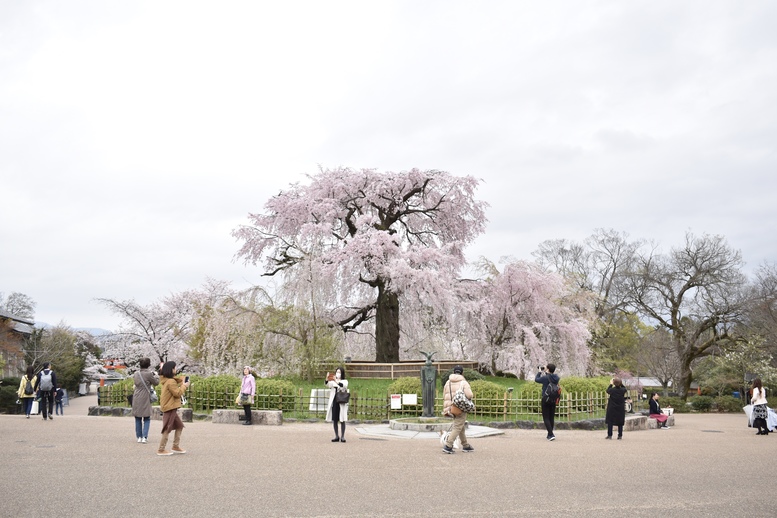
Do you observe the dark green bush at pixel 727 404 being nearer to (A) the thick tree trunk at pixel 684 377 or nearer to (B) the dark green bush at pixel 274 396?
(A) the thick tree trunk at pixel 684 377

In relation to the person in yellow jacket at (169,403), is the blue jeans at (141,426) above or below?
below

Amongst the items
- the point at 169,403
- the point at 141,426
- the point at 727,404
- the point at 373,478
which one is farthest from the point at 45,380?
the point at 727,404

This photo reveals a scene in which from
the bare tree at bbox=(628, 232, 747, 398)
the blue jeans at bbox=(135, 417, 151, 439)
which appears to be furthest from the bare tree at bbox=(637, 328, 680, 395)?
the blue jeans at bbox=(135, 417, 151, 439)

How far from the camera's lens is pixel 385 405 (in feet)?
64.0

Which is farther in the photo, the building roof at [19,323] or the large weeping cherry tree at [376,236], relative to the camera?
the building roof at [19,323]

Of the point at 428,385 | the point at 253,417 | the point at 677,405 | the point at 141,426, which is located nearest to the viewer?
the point at 141,426

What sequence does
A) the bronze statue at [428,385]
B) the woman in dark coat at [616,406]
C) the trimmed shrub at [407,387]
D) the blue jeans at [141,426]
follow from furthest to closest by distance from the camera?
1. the trimmed shrub at [407,387]
2. the bronze statue at [428,385]
3. the woman in dark coat at [616,406]
4. the blue jeans at [141,426]

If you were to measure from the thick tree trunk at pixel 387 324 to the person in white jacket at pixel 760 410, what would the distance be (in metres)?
15.4

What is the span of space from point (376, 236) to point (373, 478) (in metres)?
19.9

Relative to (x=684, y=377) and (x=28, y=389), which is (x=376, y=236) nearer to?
(x=28, y=389)

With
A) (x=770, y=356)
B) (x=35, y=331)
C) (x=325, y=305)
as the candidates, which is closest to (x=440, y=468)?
(x=325, y=305)

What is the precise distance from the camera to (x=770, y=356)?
3672 centimetres

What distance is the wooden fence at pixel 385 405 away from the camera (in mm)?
18969

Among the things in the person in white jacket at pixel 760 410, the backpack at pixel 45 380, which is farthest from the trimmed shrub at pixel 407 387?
the backpack at pixel 45 380
